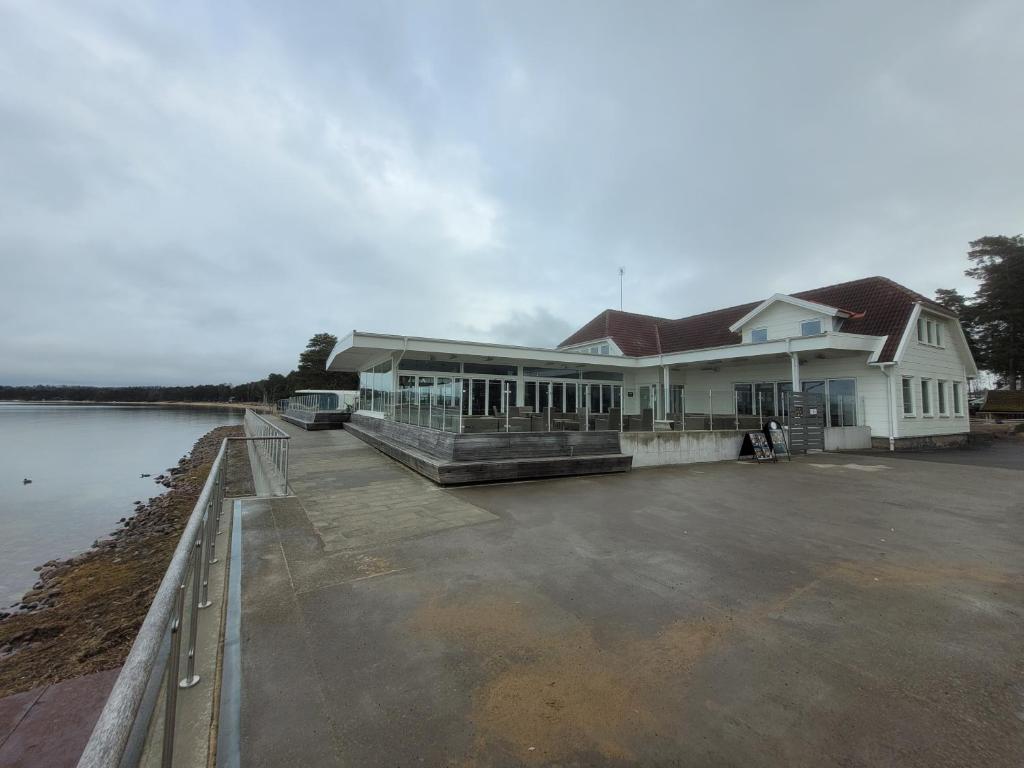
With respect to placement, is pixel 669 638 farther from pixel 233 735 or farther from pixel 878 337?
pixel 878 337

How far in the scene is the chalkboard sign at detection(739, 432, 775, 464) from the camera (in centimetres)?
1220

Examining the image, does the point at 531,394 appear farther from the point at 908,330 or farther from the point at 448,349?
the point at 908,330

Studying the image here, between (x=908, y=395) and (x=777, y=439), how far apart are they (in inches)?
294

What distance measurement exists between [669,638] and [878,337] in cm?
1772

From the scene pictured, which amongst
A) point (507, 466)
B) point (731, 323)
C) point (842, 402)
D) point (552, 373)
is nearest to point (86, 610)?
point (507, 466)

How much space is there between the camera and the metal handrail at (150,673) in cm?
108

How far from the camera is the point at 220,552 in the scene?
4.77m

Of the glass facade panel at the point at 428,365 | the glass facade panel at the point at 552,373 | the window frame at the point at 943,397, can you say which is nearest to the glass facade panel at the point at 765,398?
the window frame at the point at 943,397

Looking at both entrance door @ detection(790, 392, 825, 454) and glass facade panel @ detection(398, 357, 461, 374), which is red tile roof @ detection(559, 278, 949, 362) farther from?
glass facade panel @ detection(398, 357, 461, 374)

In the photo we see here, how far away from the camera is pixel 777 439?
13000 millimetres

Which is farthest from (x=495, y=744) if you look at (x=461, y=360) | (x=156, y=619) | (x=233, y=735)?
(x=461, y=360)

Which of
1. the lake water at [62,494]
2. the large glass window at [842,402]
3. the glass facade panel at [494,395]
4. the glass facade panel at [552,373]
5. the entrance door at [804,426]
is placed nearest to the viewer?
the lake water at [62,494]

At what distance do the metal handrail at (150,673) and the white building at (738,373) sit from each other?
7.30 metres

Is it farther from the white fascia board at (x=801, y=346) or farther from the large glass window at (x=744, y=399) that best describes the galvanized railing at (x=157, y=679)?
the large glass window at (x=744, y=399)
